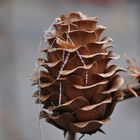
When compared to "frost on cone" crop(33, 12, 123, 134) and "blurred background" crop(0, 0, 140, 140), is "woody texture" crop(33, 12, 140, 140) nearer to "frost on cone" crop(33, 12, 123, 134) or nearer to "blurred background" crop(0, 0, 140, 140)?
"frost on cone" crop(33, 12, 123, 134)

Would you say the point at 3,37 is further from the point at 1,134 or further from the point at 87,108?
the point at 87,108

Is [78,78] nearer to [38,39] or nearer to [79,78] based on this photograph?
[79,78]

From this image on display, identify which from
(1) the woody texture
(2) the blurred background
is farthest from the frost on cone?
(2) the blurred background

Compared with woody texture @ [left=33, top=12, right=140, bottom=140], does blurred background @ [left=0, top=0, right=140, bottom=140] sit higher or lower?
lower

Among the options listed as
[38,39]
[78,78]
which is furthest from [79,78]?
[38,39]

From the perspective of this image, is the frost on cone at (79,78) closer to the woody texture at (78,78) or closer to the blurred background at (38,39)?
the woody texture at (78,78)

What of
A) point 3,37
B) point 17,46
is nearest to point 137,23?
point 17,46
